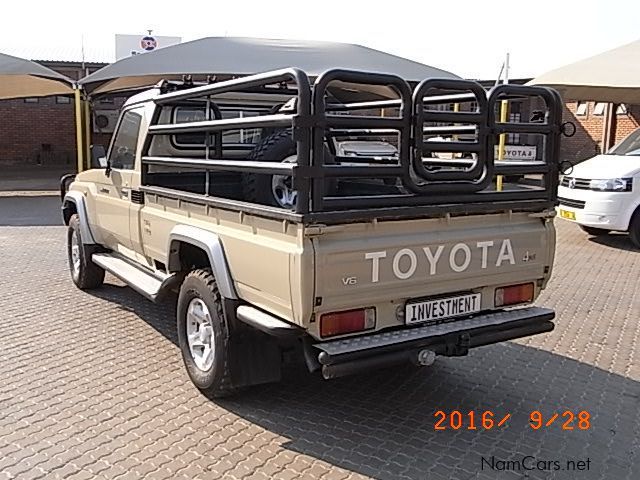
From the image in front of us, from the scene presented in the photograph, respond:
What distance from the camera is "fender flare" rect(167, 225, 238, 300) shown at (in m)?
3.90

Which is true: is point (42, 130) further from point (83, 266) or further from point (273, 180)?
point (273, 180)

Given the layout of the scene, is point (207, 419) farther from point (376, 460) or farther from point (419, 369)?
point (419, 369)

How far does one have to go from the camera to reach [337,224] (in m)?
3.35

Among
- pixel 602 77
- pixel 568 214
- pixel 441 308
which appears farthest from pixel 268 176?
pixel 602 77

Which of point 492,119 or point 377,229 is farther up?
point 492,119

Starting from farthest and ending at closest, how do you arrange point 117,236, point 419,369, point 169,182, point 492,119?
point 117,236
point 169,182
point 419,369
point 492,119

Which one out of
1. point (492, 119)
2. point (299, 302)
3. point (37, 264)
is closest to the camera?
point (299, 302)

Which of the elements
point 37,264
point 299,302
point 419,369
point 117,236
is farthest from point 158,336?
point 37,264

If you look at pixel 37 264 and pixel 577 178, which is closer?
pixel 37 264

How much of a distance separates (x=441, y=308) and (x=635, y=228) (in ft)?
23.7

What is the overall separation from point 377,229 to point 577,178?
7658 millimetres

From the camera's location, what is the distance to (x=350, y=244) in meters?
3.40

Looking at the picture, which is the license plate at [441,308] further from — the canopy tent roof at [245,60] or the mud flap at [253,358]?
the canopy tent roof at [245,60]
